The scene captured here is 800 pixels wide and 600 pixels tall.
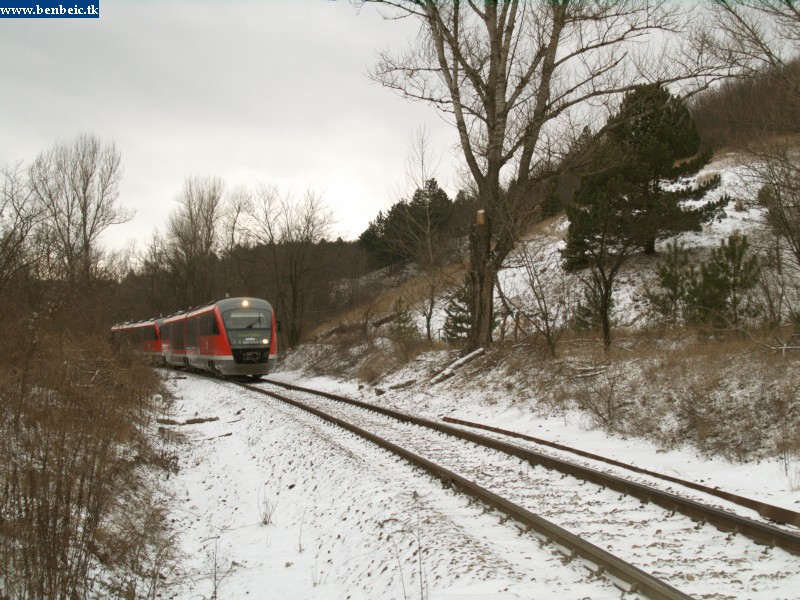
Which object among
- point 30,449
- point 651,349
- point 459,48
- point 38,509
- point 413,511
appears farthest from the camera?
point 459,48

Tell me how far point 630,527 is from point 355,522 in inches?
99.1

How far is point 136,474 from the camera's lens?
7.79m

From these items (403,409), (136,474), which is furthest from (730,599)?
(403,409)

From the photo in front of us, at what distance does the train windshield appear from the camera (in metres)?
21.8

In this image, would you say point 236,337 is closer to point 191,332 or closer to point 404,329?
point 191,332

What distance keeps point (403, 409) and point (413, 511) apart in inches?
316

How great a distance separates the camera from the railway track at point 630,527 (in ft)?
13.0

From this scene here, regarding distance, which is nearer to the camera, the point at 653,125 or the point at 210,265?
the point at 653,125

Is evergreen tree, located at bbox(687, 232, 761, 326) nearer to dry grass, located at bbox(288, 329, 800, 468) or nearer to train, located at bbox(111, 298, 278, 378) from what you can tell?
dry grass, located at bbox(288, 329, 800, 468)

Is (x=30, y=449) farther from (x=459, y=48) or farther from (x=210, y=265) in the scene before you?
(x=210, y=265)

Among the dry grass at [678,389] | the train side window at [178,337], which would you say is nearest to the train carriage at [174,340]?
the train side window at [178,337]

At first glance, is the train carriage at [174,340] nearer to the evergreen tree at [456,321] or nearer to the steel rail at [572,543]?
the evergreen tree at [456,321]

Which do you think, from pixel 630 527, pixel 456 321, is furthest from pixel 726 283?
pixel 630 527

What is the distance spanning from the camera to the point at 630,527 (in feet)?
16.8
